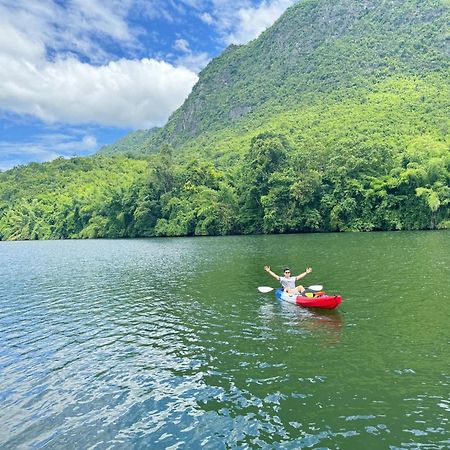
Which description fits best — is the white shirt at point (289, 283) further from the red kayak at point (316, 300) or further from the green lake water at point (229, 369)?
the green lake water at point (229, 369)

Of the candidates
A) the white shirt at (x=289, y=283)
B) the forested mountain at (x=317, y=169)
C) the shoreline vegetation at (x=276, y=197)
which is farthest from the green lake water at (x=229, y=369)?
the forested mountain at (x=317, y=169)

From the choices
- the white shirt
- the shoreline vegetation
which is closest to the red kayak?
the white shirt

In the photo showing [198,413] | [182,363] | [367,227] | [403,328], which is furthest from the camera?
[367,227]

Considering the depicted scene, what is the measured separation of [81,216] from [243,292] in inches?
4830

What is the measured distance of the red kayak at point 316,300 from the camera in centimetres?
2162

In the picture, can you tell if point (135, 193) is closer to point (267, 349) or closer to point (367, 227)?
point (367, 227)

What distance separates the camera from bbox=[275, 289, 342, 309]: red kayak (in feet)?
70.9

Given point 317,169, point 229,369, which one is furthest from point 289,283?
point 317,169

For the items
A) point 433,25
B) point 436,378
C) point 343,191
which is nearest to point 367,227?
point 343,191

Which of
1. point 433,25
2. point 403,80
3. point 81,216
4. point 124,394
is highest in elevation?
point 433,25

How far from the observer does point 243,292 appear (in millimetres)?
28781

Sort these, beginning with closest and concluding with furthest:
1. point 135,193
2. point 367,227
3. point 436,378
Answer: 1. point 436,378
2. point 367,227
3. point 135,193

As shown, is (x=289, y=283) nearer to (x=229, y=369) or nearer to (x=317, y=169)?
(x=229, y=369)

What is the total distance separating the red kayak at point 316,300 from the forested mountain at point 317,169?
2386 inches
